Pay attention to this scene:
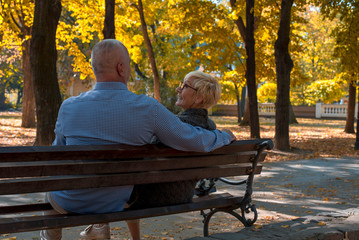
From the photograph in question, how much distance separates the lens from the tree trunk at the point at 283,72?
15000mm

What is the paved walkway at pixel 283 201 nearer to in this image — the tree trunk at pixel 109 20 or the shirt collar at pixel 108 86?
the shirt collar at pixel 108 86

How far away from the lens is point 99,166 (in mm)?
3582

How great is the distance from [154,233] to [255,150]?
1733 millimetres

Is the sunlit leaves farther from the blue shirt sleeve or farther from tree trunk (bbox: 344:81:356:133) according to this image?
the blue shirt sleeve

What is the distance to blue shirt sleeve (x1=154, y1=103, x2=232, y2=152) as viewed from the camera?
12.3 ft

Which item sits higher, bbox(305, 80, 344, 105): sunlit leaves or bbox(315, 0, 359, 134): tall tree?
bbox(315, 0, 359, 134): tall tree

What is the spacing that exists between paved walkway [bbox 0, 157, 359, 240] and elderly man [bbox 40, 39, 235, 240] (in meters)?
0.84

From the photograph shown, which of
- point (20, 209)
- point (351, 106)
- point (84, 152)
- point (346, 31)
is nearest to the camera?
point (84, 152)

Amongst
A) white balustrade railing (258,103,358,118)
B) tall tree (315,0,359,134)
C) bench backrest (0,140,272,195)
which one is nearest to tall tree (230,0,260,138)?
tall tree (315,0,359,134)

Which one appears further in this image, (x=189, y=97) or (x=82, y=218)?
(x=189, y=97)

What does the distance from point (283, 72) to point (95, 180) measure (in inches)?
485

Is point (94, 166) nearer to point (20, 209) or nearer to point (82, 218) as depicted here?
point (82, 218)

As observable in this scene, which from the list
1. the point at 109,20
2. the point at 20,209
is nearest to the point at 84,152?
the point at 20,209

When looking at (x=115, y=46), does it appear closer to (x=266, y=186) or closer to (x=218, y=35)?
(x=266, y=186)
